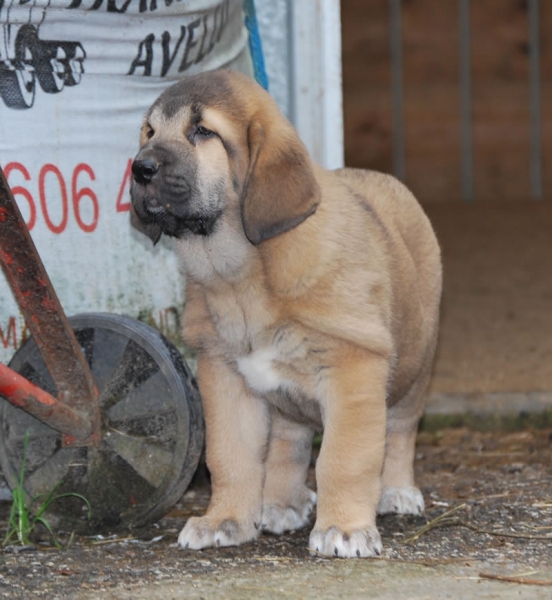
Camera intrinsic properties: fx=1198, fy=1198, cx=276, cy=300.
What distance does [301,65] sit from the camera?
18.7 feet

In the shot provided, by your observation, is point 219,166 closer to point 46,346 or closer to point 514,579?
point 46,346

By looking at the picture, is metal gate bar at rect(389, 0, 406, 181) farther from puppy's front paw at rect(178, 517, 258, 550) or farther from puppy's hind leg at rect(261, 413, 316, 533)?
puppy's front paw at rect(178, 517, 258, 550)

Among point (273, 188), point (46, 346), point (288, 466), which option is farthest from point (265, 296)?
point (288, 466)

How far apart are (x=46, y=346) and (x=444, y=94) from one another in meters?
10.5

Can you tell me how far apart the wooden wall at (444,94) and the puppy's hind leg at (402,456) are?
9241mm

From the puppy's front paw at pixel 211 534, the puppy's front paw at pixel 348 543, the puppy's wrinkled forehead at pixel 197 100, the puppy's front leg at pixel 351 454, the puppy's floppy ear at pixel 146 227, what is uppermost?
the puppy's wrinkled forehead at pixel 197 100

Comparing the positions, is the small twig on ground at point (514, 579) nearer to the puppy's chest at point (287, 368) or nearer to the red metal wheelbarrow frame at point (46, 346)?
the puppy's chest at point (287, 368)

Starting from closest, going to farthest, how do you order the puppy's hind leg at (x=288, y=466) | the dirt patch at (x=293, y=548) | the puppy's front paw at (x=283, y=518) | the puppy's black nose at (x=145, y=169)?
the dirt patch at (x=293, y=548) → the puppy's black nose at (x=145, y=169) → the puppy's front paw at (x=283, y=518) → the puppy's hind leg at (x=288, y=466)

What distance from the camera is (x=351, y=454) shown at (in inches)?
148

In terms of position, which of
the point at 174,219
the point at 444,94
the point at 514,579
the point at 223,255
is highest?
the point at 174,219

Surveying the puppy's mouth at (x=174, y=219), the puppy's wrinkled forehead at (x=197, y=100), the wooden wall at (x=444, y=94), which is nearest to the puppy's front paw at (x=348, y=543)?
the puppy's mouth at (x=174, y=219)

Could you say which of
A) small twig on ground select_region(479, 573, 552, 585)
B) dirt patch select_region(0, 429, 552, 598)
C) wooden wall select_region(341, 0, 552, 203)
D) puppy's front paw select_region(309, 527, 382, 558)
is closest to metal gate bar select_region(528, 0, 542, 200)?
wooden wall select_region(341, 0, 552, 203)

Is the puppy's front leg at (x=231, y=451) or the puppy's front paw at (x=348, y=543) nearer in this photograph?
the puppy's front paw at (x=348, y=543)

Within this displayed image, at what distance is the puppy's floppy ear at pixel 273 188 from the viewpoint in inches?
147
